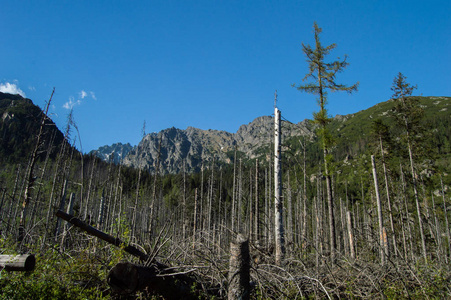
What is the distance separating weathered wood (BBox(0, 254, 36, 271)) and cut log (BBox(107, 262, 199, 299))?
135cm

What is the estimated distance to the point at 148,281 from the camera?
13.8 ft

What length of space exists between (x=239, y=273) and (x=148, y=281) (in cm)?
162

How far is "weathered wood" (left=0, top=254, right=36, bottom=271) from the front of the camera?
406 cm

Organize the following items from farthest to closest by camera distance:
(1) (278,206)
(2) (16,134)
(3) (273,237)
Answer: (2) (16,134) < (3) (273,237) < (1) (278,206)

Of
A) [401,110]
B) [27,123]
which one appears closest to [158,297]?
[401,110]

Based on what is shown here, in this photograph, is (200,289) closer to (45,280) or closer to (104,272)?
(104,272)

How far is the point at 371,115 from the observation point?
170 m

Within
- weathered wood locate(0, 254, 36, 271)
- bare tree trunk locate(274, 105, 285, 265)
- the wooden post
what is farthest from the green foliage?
bare tree trunk locate(274, 105, 285, 265)

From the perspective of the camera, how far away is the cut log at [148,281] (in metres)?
3.95

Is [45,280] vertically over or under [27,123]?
under

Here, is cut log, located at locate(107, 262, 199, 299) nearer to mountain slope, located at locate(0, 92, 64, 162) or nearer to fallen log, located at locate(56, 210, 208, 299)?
fallen log, located at locate(56, 210, 208, 299)

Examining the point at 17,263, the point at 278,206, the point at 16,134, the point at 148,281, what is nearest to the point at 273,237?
the point at 278,206

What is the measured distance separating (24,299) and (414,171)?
22.1 meters

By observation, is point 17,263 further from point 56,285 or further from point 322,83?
point 322,83
